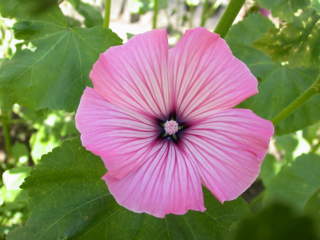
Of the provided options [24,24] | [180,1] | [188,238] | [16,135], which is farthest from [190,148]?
[180,1]

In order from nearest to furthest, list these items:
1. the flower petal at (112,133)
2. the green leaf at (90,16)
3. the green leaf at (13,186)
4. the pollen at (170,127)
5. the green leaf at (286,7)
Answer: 1. the flower petal at (112,133)
2. the pollen at (170,127)
3. the green leaf at (286,7)
4. the green leaf at (13,186)
5. the green leaf at (90,16)

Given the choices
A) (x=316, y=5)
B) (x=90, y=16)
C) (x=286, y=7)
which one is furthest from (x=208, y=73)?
(x=90, y=16)

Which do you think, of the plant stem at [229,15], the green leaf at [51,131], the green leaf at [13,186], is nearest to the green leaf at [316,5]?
the plant stem at [229,15]

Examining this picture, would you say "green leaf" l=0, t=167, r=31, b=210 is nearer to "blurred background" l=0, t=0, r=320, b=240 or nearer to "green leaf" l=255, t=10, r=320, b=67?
"blurred background" l=0, t=0, r=320, b=240

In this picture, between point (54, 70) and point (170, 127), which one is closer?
point (170, 127)

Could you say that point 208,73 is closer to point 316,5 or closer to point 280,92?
point 316,5

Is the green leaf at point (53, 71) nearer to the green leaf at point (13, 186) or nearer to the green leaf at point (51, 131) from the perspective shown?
the green leaf at point (13, 186)

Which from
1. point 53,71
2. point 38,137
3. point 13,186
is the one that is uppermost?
point 53,71
